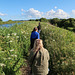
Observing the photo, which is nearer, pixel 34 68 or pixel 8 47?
pixel 34 68

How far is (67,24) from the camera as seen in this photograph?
49.5 m

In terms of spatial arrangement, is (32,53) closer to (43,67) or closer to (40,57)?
(40,57)

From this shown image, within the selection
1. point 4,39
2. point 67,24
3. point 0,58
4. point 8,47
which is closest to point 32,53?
point 0,58

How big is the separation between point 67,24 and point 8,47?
160 feet

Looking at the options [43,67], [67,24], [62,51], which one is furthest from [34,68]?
[67,24]

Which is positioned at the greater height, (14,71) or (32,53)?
(32,53)

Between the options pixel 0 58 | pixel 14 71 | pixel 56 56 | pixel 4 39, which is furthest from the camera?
pixel 4 39

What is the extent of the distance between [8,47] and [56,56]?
273 centimetres

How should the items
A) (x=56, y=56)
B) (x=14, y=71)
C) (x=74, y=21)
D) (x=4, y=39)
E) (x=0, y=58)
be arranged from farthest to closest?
(x=74, y=21), (x=4, y=39), (x=56, y=56), (x=14, y=71), (x=0, y=58)

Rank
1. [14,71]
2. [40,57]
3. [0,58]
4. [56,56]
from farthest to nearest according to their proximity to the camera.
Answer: [56,56] → [14,71] → [0,58] → [40,57]

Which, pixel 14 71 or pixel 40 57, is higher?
pixel 40 57

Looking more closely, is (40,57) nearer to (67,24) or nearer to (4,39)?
(4,39)

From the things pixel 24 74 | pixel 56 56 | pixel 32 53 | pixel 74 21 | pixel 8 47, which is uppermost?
pixel 74 21

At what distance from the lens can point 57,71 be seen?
4.09 meters
